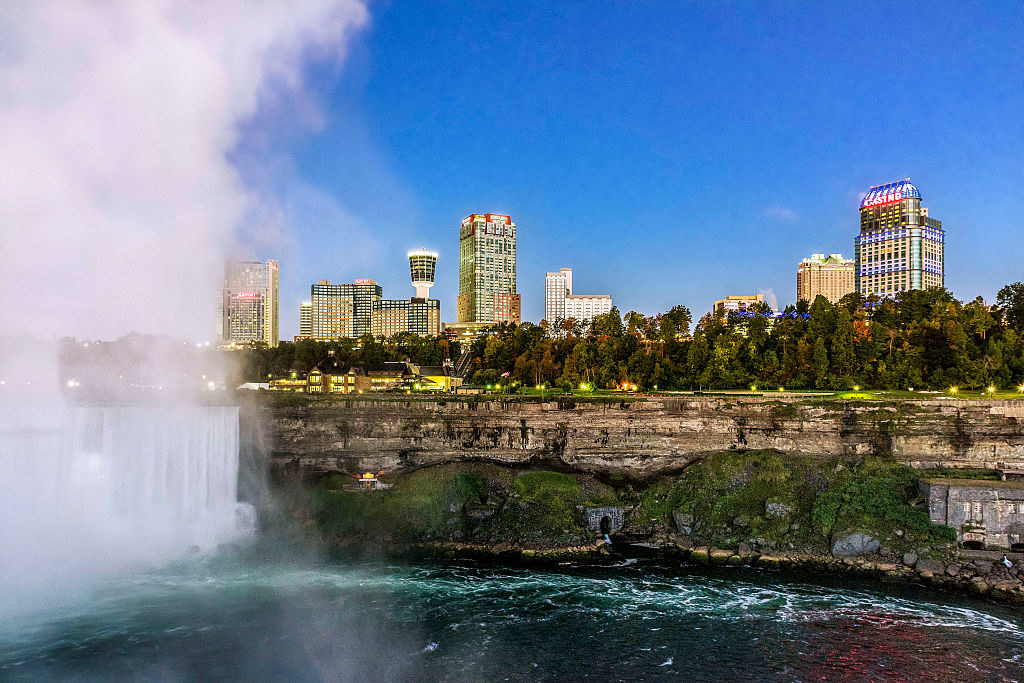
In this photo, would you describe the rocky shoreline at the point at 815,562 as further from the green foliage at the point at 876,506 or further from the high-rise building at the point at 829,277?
the high-rise building at the point at 829,277

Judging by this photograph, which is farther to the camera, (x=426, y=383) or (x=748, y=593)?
(x=426, y=383)

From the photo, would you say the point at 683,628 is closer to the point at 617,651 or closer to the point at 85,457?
the point at 617,651

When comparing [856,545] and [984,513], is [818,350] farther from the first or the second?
[856,545]

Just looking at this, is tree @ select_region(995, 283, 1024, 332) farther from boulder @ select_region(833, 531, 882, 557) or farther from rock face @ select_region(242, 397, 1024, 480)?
boulder @ select_region(833, 531, 882, 557)

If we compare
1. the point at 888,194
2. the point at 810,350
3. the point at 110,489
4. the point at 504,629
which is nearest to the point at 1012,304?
the point at 810,350

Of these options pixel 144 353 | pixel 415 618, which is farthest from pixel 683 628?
pixel 144 353
